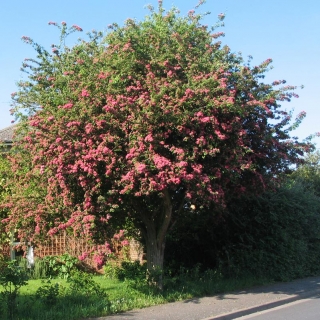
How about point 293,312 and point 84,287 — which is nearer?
point 293,312

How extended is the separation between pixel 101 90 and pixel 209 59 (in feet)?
8.80

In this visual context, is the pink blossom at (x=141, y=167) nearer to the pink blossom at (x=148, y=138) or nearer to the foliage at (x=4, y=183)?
the pink blossom at (x=148, y=138)

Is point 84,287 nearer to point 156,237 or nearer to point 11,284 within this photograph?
point 11,284

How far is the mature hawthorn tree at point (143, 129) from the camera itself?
9773 mm

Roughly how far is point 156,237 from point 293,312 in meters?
3.74

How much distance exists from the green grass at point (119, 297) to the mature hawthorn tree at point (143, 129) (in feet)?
3.36

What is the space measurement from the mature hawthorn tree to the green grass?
1023 millimetres

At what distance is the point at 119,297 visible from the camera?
10.7 meters

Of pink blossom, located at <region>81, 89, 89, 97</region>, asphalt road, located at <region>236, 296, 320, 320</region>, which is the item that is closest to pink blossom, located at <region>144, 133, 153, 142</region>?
pink blossom, located at <region>81, 89, 89, 97</region>

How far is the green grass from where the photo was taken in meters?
9.05

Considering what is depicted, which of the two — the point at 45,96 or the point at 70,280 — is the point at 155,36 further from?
the point at 70,280

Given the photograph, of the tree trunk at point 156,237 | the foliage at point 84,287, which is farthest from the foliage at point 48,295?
the tree trunk at point 156,237

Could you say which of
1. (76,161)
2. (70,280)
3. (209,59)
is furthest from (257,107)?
(70,280)

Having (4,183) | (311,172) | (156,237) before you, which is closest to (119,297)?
(156,237)
